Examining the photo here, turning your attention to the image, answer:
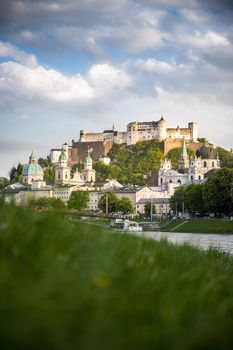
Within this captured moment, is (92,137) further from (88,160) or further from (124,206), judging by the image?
(124,206)

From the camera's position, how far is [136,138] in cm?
17662

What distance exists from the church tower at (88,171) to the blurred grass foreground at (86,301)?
532ft

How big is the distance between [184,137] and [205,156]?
2616cm

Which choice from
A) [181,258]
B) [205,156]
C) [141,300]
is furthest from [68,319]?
[205,156]

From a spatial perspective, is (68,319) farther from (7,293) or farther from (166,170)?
(166,170)

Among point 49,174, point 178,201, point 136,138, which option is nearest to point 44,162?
point 49,174

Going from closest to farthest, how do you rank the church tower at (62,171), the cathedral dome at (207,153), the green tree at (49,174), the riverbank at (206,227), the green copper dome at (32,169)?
1. the riverbank at (206,227)
2. the cathedral dome at (207,153)
3. the green copper dome at (32,169)
4. the church tower at (62,171)
5. the green tree at (49,174)

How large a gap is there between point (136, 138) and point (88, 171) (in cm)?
1686

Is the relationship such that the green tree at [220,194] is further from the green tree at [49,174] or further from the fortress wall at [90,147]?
the fortress wall at [90,147]

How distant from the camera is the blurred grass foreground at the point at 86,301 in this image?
11.0 feet

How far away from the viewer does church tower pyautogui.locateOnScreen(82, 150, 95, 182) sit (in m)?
169

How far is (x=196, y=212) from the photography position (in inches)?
3669

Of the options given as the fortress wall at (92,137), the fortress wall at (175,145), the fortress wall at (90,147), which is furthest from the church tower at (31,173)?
the fortress wall at (175,145)

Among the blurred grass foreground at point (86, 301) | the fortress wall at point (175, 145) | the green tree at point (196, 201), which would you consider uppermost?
the fortress wall at point (175, 145)
